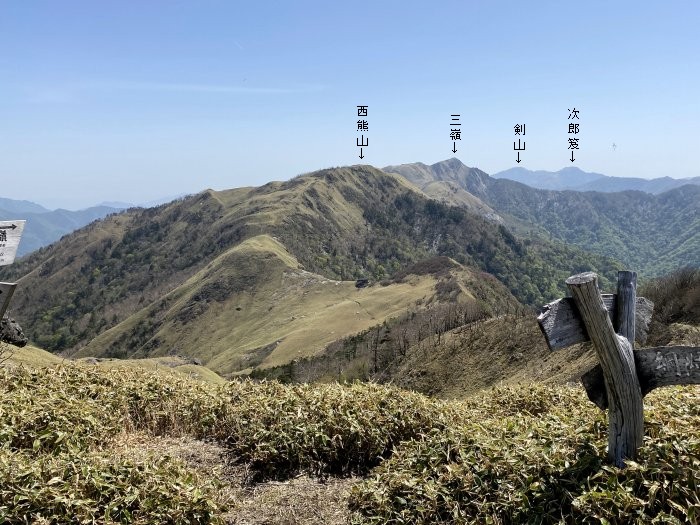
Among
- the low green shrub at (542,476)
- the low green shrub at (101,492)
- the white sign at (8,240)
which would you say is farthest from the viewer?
the white sign at (8,240)

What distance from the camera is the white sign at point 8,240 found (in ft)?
32.5

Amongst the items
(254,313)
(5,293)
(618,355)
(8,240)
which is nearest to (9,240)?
(8,240)

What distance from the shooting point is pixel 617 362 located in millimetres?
5602

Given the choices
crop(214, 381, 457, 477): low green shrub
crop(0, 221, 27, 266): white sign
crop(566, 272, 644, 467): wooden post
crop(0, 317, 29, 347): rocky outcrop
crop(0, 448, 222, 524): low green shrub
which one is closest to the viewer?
crop(566, 272, 644, 467): wooden post

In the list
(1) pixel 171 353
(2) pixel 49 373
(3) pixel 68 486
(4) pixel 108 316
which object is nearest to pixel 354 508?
(3) pixel 68 486

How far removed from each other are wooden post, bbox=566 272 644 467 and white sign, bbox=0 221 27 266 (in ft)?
33.5

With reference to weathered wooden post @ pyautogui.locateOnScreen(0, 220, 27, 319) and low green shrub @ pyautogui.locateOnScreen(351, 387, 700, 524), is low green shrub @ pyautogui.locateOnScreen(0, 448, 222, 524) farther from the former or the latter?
weathered wooden post @ pyautogui.locateOnScreen(0, 220, 27, 319)

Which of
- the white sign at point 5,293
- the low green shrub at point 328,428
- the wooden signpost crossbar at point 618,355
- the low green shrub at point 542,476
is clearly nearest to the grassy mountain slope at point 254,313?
the white sign at point 5,293

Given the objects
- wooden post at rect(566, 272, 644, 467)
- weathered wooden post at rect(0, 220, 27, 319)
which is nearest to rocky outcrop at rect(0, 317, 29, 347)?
weathered wooden post at rect(0, 220, 27, 319)

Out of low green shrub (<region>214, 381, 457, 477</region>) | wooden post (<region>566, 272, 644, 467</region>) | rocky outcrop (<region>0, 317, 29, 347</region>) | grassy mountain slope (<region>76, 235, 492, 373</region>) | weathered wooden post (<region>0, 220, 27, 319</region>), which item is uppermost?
weathered wooden post (<region>0, 220, 27, 319</region>)

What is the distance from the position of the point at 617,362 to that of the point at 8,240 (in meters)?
10.8

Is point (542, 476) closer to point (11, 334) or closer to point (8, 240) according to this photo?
point (8, 240)

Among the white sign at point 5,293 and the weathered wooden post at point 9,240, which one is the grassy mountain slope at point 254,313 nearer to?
the weathered wooden post at point 9,240

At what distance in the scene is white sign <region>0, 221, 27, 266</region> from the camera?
9.91 m
